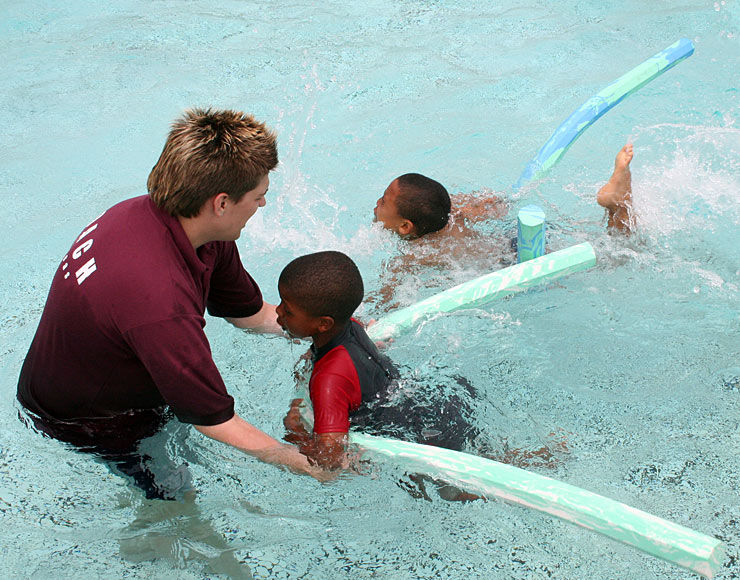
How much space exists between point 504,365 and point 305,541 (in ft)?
4.20

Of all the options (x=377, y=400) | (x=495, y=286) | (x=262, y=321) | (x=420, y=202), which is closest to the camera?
(x=377, y=400)

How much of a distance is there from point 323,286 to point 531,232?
3.82 feet

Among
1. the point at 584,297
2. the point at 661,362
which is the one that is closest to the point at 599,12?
the point at 584,297

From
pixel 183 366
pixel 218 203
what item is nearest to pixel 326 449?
pixel 183 366

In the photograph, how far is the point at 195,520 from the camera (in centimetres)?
275

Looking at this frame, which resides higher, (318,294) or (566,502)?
(318,294)

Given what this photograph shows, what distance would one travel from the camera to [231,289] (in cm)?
265

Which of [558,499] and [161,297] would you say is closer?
[161,297]

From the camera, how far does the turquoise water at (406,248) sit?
8.95 feet

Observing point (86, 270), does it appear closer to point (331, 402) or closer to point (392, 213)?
point (331, 402)

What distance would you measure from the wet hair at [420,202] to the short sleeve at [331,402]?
4.91 ft

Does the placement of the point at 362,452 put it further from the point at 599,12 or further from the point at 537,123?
the point at 599,12

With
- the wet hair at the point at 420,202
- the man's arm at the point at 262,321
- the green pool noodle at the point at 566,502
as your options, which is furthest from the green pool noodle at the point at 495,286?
the wet hair at the point at 420,202

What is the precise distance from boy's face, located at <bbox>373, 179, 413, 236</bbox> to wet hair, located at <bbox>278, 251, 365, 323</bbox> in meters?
1.33
